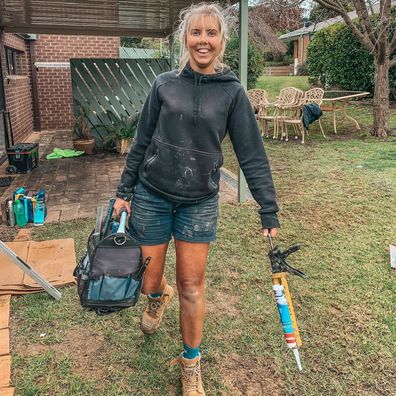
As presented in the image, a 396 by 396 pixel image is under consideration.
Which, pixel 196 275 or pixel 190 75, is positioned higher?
pixel 190 75

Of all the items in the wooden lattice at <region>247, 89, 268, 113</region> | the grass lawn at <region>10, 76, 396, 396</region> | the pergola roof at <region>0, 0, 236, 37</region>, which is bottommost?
the grass lawn at <region>10, 76, 396, 396</region>

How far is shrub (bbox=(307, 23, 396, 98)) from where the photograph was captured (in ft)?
45.3

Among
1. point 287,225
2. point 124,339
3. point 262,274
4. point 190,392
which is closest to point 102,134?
point 287,225

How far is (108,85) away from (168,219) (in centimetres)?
732

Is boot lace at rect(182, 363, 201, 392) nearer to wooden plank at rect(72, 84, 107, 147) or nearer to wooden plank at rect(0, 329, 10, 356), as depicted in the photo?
wooden plank at rect(0, 329, 10, 356)

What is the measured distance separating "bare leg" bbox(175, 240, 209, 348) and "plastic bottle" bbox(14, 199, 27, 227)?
9.33 ft

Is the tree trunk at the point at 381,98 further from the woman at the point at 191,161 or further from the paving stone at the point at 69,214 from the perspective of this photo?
the woman at the point at 191,161

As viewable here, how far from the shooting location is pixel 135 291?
1971 mm

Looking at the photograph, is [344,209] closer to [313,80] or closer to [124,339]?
[124,339]

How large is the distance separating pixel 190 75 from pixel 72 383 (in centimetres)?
159

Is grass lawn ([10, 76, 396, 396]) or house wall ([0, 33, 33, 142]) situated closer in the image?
grass lawn ([10, 76, 396, 396])

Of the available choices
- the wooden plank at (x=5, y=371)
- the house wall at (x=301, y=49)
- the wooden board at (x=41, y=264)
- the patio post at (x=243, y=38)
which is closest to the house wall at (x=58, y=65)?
the patio post at (x=243, y=38)

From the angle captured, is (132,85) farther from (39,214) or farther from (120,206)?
(120,206)

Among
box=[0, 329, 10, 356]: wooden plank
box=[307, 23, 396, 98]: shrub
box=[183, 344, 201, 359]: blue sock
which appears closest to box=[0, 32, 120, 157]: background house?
box=[307, 23, 396, 98]: shrub
